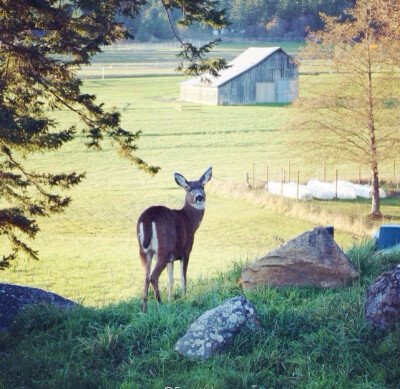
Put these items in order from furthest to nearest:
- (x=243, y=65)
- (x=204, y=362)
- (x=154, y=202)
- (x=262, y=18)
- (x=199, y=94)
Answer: (x=262, y=18)
(x=199, y=94)
(x=243, y=65)
(x=154, y=202)
(x=204, y=362)

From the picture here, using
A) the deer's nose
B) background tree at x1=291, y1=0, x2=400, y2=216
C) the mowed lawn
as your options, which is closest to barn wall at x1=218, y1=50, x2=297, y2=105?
the mowed lawn

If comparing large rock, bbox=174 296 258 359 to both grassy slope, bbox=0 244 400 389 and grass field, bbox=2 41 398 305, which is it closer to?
grassy slope, bbox=0 244 400 389

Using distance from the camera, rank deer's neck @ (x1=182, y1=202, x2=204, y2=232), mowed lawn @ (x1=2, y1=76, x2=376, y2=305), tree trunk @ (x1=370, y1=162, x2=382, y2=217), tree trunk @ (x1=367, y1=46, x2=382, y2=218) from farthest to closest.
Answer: tree trunk @ (x1=367, y1=46, x2=382, y2=218) < tree trunk @ (x1=370, y1=162, x2=382, y2=217) < mowed lawn @ (x1=2, y1=76, x2=376, y2=305) < deer's neck @ (x1=182, y1=202, x2=204, y2=232)

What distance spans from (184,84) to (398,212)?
49760 millimetres

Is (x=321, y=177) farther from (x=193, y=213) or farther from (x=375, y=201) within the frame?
(x=193, y=213)

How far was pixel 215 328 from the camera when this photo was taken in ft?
24.2

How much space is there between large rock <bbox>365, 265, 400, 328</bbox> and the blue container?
→ 11.8ft

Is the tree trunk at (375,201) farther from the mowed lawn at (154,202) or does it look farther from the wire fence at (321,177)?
the mowed lawn at (154,202)

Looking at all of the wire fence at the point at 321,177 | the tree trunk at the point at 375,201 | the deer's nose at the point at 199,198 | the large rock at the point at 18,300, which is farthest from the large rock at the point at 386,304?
the wire fence at the point at 321,177

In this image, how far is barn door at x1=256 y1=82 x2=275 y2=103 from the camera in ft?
257

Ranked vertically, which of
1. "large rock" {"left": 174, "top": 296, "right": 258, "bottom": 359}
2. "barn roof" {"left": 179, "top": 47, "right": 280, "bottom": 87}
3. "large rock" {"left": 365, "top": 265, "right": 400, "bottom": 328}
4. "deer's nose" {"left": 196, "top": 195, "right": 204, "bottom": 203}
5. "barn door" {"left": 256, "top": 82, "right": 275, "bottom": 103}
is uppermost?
"barn roof" {"left": 179, "top": 47, "right": 280, "bottom": 87}

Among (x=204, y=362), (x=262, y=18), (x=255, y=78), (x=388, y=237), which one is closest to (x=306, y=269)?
(x=388, y=237)

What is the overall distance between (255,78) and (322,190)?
42.3 m

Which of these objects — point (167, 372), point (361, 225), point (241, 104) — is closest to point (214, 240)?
point (361, 225)
